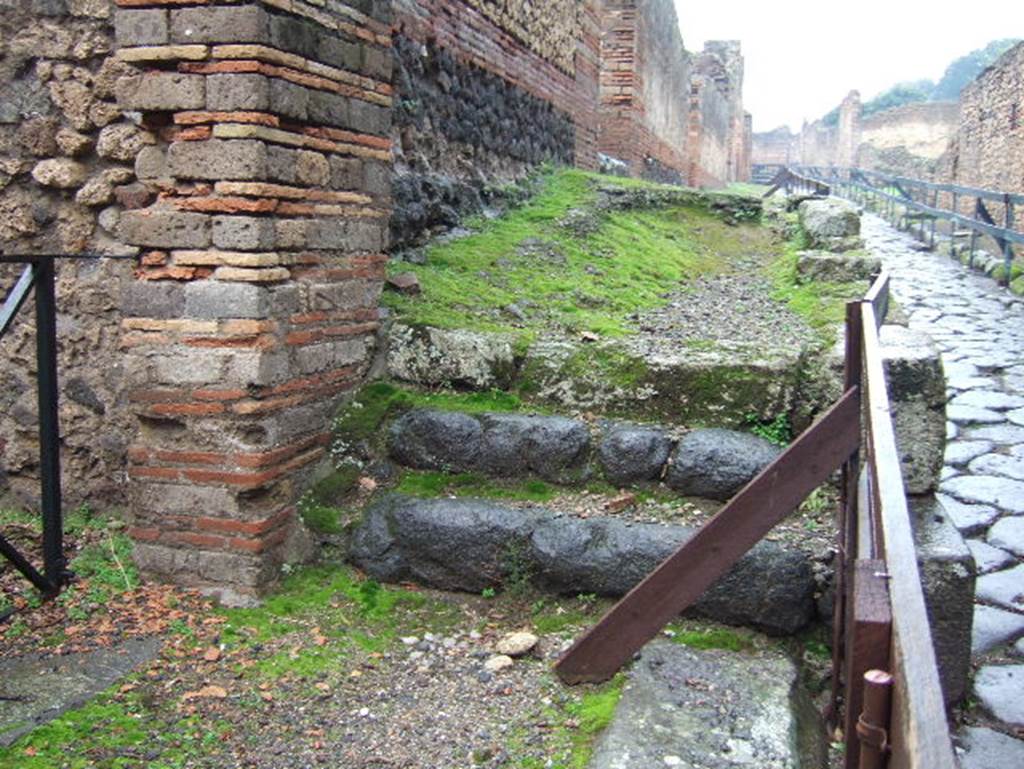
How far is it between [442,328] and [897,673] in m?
3.40

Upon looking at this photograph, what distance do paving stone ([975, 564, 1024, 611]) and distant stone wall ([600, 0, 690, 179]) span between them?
374 inches

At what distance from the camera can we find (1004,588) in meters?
3.67

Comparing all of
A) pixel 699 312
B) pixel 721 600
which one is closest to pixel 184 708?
pixel 721 600

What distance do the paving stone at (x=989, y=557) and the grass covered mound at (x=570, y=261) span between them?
1947 millimetres

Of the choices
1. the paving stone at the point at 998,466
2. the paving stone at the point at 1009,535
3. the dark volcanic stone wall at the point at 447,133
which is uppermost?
the dark volcanic stone wall at the point at 447,133

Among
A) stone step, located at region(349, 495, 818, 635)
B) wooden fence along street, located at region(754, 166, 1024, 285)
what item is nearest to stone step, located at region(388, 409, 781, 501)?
stone step, located at region(349, 495, 818, 635)

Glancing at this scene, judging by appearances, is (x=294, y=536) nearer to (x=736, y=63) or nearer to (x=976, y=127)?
(x=976, y=127)

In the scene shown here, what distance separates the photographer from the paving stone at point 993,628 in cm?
332

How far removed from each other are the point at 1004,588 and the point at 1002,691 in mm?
726

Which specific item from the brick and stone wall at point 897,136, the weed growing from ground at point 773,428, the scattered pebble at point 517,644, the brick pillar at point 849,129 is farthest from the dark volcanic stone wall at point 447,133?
the brick pillar at point 849,129

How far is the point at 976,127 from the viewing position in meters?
17.7

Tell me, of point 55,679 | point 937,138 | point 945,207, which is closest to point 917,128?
point 937,138

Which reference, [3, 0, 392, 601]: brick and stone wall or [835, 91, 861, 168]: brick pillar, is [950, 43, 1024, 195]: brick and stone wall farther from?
[835, 91, 861, 168]: brick pillar

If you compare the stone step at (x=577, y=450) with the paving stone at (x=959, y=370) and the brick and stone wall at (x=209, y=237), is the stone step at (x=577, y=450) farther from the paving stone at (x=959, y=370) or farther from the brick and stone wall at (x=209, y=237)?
the paving stone at (x=959, y=370)
